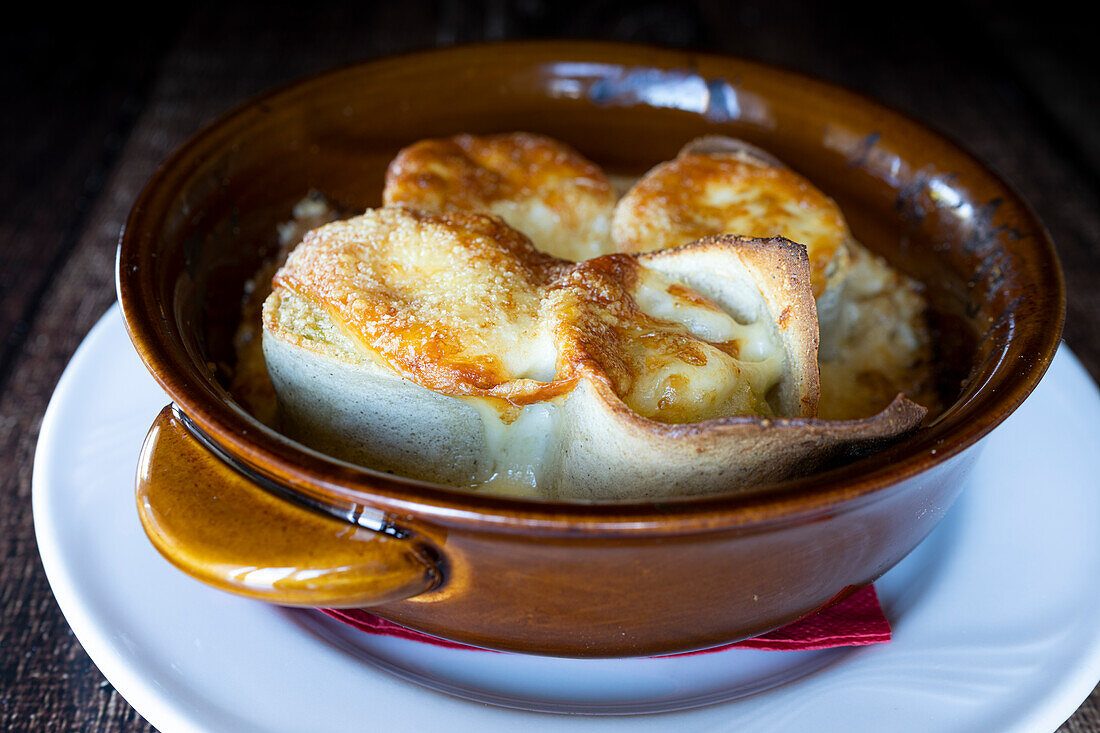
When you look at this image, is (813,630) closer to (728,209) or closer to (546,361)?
(546,361)

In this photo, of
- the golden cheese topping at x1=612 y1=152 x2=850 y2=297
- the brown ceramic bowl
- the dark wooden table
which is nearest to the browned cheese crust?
the golden cheese topping at x1=612 y1=152 x2=850 y2=297

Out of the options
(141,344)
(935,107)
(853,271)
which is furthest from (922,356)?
(935,107)

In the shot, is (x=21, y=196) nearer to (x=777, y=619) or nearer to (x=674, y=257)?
(x=674, y=257)

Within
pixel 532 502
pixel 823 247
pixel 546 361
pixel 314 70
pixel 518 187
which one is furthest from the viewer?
pixel 314 70

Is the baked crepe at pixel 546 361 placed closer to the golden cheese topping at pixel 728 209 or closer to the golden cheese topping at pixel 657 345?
the golden cheese topping at pixel 657 345

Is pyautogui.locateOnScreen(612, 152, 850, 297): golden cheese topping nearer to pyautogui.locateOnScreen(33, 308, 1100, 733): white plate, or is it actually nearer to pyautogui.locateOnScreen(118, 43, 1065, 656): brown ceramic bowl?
pyautogui.locateOnScreen(118, 43, 1065, 656): brown ceramic bowl

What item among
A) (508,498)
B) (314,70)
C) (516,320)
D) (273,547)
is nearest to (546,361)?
(516,320)
